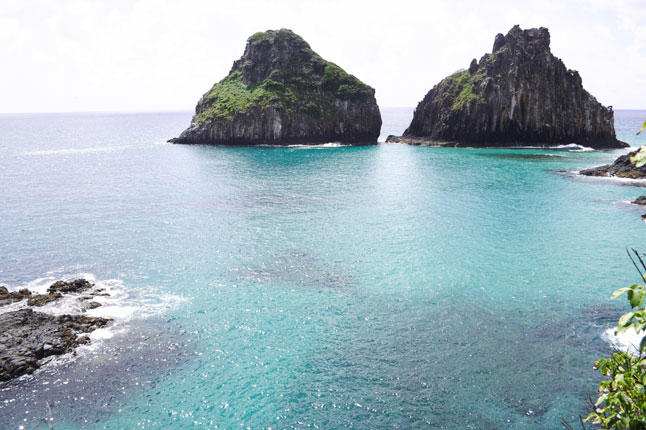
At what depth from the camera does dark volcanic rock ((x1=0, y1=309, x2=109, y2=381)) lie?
78.4 feet

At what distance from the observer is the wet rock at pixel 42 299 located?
102 feet

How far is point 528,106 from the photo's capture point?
438 ft

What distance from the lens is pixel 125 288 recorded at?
1355 inches

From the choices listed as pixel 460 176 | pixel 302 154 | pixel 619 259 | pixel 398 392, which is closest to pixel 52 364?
pixel 398 392

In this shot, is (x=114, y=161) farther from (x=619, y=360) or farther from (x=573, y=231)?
(x=619, y=360)

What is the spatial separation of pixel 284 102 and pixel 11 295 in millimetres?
133128

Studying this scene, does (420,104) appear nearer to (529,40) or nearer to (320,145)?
(529,40)

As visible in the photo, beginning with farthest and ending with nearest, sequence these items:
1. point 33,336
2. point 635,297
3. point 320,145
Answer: point 320,145 < point 33,336 < point 635,297

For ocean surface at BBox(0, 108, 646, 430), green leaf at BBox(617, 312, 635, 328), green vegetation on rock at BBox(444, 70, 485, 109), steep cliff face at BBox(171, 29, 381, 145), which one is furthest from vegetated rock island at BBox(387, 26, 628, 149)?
green leaf at BBox(617, 312, 635, 328)

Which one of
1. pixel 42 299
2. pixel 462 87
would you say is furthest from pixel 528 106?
pixel 42 299

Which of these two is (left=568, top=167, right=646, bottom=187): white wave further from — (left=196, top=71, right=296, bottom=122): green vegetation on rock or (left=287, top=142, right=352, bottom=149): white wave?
(left=196, top=71, right=296, bottom=122): green vegetation on rock

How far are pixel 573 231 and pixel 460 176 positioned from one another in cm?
3797

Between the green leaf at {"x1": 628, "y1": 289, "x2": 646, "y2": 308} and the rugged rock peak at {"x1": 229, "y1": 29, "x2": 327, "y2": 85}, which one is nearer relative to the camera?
the green leaf at {"x1": 628, "y1": 289, "x2": 646, "y2": 308}

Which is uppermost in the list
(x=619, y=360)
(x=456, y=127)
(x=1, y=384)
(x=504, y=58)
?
(x=504, y=58)
